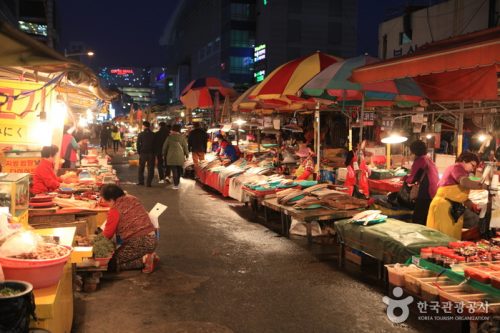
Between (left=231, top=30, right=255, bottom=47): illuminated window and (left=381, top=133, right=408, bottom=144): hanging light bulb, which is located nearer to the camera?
(left=381, top=133, right=408, bottom=144): hanging light bulb

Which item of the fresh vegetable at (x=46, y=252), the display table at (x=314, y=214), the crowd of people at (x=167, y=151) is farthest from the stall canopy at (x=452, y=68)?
the crowd of people at (x=167, y=151)

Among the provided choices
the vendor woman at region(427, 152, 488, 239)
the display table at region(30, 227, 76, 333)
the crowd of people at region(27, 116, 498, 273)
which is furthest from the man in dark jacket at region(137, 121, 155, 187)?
the display table at region(30, 227, 76, 333)

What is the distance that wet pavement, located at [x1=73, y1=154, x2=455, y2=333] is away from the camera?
564 centimetres

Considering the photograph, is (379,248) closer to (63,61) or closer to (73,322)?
(73,322)

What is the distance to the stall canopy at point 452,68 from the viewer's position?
17.7ft

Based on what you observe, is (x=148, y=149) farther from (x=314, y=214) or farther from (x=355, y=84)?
(x=355, y=84)

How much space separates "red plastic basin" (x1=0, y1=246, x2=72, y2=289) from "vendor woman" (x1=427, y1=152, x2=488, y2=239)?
5509 millimetres

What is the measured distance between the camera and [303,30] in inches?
2334

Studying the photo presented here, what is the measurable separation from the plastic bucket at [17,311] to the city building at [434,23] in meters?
20.9

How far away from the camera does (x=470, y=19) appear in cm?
2472

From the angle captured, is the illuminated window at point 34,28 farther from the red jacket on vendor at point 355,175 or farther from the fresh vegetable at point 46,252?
the fresh vegetable at point 46,252

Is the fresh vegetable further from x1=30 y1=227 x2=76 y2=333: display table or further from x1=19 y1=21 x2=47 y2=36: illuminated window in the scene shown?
x1=19 y1=21 x2=47 y2=36: illuminated window

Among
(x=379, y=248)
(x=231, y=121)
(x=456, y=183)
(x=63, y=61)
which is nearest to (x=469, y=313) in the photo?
(x=379, y=248)

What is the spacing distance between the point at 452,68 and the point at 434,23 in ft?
79.6
